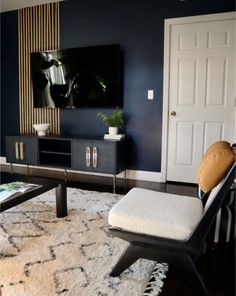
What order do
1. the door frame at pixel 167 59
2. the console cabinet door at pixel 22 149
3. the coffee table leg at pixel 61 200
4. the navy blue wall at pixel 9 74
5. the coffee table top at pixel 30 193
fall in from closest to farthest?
1. the coffee table top at pixel 30 193
2. the coffee table leg at pixel 61 200
3. the door frame at pixel 167 59
4. the console cabinet door at pixel 22 149
5. the navy blue wall at pixel 9 74

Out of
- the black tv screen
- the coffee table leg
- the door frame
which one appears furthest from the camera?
the black tv screen

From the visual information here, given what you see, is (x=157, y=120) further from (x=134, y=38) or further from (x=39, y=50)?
(x=39, y=50)

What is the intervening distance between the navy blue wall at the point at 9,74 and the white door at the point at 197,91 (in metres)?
2.50

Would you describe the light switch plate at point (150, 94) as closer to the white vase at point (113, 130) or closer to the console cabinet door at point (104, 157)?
the white vase at point (113, 130)

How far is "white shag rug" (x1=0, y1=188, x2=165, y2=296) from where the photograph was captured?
148 centimetres

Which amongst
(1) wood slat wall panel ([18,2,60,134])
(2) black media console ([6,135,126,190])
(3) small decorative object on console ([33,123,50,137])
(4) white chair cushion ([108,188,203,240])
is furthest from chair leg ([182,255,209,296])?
(1) wood slat wall panel ([18,2,60,134])

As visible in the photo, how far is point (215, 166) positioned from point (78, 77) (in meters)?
2.68

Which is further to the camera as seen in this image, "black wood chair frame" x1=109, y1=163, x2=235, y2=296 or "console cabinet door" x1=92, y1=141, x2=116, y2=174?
"console cabinet door" x1=92, y1=141, x2=116, y2=174

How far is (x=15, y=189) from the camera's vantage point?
2.07 metres

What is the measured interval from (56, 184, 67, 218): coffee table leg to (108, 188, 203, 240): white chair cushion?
81 cm

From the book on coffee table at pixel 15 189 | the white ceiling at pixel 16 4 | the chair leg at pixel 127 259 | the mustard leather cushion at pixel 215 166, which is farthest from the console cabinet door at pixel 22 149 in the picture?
the mustard leather cushion at pixel 215 166

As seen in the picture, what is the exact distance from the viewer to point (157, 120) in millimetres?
3598

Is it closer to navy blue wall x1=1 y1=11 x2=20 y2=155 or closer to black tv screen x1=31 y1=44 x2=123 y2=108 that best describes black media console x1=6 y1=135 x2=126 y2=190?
black tv screen x1=31 y1=44 x2=123 y2=108

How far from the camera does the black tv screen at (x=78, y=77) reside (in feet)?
11.9
